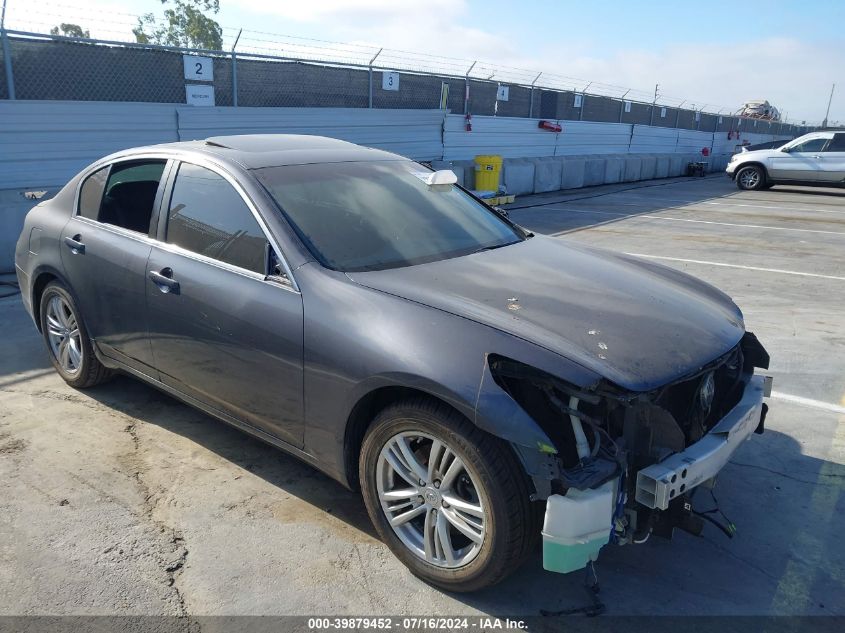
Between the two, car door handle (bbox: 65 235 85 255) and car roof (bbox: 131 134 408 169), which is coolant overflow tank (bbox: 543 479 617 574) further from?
car door handle (bbox: 65 235 85 255)

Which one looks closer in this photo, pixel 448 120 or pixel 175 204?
pixel 175 204

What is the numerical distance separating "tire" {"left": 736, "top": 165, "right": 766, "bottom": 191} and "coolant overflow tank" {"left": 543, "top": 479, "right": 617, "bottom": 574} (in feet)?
67.4

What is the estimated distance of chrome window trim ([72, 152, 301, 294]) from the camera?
3.13 m

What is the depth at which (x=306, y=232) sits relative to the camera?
325cm

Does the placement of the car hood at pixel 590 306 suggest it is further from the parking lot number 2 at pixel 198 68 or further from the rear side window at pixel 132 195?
the parking lot number 2 at pixel 198 68

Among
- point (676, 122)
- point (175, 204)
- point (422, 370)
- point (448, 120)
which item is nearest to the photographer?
point (422, 370)

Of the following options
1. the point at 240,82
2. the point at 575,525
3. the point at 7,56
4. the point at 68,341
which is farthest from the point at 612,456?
the point at 240,82

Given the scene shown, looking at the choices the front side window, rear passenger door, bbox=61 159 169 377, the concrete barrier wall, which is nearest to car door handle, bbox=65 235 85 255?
rear passenger door, bbox=61 159 169 377

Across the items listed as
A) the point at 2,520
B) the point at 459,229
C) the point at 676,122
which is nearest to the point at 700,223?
the point at 459,229

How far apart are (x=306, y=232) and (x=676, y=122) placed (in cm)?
3062

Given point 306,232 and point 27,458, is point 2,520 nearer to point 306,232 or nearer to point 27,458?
point 27,458

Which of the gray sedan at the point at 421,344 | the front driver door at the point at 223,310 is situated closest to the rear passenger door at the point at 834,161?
the gray sedan at the point at 421,344

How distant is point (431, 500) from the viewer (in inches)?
107

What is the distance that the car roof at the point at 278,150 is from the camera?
3691 mm
